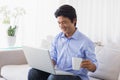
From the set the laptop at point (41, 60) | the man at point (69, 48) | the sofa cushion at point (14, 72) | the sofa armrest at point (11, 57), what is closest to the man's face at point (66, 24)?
the man at point (69, 48)

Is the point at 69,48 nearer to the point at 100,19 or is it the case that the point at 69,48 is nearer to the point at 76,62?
the point at 76,62

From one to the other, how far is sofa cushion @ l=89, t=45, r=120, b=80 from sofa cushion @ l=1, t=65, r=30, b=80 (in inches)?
29.1

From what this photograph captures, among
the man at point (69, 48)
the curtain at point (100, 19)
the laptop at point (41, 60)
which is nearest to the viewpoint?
the laptop at point (41, 60)

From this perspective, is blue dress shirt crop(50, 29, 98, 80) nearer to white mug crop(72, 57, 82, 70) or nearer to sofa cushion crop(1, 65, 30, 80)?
white mug crop(72, 57, 82, 70)

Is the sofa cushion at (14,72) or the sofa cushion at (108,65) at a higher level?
the sofa cushion at (108,65)

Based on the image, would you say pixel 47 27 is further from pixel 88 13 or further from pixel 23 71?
pixel 23 71

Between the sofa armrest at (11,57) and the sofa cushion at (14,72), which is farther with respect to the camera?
the sofa armrest at (11,57)

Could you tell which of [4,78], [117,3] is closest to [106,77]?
[117,3]

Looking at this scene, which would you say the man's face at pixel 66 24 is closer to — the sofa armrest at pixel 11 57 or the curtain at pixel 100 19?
the curtain at pixel 100 19

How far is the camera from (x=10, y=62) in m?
3.13

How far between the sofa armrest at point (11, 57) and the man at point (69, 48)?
3.56ft

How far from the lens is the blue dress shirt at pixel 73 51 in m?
1.98

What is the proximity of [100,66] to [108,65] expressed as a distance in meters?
0.10

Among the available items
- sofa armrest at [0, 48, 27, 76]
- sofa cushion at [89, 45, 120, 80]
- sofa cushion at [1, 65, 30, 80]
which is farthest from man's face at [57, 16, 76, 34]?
sofa armrest at [0, 48, 27, 76]
